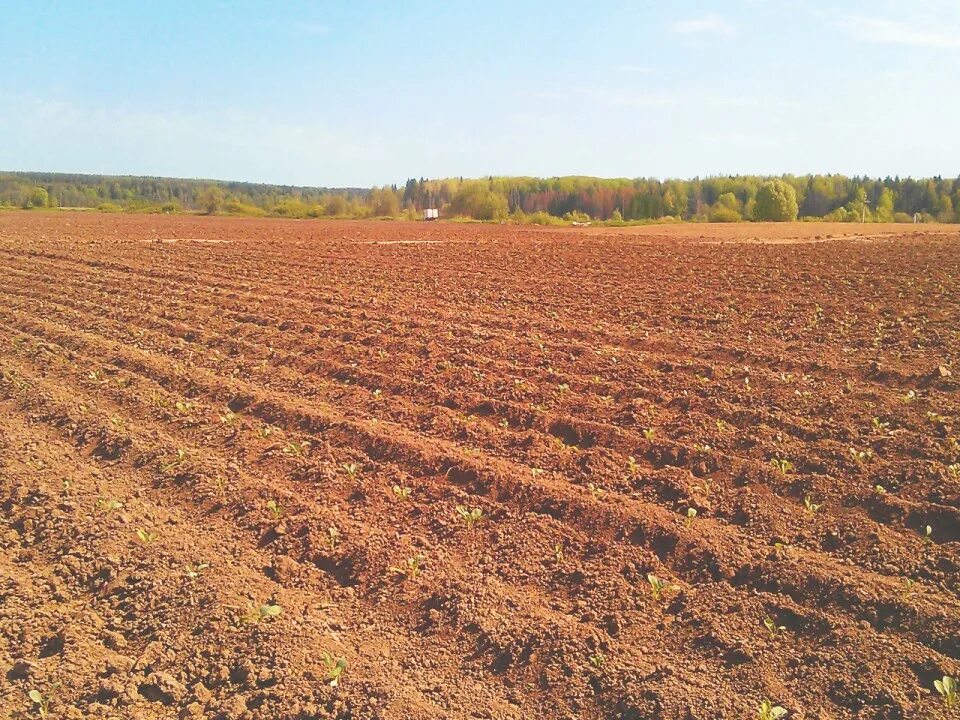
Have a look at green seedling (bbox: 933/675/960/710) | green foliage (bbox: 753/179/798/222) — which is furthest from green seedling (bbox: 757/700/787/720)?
green foliage (bbox: 753/179/798/222)

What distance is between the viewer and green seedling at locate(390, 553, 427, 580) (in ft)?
15.4

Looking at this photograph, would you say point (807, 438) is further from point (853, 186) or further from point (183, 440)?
point (853, 186)

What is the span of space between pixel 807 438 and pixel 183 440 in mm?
6388

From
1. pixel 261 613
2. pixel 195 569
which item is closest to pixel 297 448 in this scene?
pixel 195 569

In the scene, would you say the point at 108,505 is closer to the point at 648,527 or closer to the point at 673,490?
the point at 648,527

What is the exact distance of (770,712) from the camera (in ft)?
11.3

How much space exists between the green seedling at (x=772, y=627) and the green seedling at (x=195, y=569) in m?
3.75

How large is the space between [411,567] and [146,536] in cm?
210

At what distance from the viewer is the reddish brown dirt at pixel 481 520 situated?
375 centimetres

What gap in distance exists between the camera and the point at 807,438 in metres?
6.76

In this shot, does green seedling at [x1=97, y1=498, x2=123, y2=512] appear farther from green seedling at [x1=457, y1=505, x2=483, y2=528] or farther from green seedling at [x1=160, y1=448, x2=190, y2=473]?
green seedling at [x1=457, y1=505, x2=483, y2=528]

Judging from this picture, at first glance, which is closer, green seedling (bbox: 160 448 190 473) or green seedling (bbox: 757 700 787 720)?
green seedling (bbox: 757 700 787 720)

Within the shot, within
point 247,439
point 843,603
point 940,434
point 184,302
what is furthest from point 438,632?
point 184,302

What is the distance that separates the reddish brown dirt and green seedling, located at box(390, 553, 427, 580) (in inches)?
1.8
